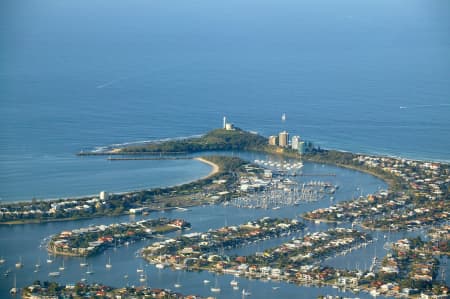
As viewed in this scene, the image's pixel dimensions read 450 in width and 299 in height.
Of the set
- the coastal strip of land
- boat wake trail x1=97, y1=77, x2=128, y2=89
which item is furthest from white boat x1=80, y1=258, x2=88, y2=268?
boat wake trail x1=97, y1=77, x2=128, y2=89

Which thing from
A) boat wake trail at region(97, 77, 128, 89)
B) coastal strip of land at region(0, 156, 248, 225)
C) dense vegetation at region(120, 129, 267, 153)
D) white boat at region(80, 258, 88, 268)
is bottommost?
white boat at region(80, 258, 88, 268)

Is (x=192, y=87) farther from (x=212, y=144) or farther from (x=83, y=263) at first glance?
(x=83, y=263)

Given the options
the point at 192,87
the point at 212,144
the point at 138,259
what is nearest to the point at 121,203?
the point at 138,259

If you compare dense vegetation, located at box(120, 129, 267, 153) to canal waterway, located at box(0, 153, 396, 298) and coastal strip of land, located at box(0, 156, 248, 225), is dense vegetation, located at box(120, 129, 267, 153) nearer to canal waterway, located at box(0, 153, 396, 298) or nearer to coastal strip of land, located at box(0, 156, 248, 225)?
coastal strip of land, located at box(0, 156, 248, 225)

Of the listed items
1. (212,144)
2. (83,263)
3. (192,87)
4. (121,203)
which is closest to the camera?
(83,263)

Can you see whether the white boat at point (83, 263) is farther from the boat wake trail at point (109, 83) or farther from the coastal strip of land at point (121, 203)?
the boat wake trail at point (109, 83)

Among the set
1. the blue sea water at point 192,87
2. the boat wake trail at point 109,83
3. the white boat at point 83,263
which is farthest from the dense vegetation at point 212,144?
the boat wake trail at point 109,83
